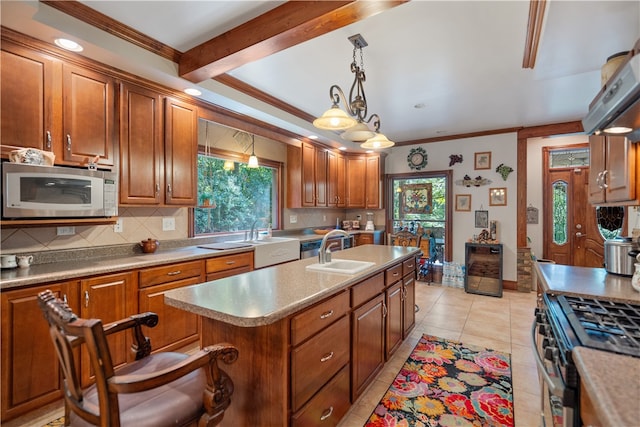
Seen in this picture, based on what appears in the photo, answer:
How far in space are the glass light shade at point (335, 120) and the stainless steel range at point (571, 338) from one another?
5.51ft

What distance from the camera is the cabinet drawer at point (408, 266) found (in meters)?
2.84

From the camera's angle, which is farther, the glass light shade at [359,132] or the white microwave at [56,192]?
the glass light shade at [359,132]

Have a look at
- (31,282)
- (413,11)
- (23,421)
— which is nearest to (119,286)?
(31,282)

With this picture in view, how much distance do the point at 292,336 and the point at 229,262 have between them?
191cm

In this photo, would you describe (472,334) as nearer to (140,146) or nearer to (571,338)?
(571,338)

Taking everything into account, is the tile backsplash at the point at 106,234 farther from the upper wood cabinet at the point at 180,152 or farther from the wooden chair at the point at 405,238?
the wooden chair at the point at 405,238

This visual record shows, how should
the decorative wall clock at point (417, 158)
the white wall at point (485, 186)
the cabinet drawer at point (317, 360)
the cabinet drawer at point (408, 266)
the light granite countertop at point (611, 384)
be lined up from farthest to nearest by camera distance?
the decorative wall clock at point (417, 158) < the white wall at point (485, 186) < the cabinet drawer at point (408, 266) < the cabinet drawer at point (317, 360) < the light granite countertop at point (611, 384)

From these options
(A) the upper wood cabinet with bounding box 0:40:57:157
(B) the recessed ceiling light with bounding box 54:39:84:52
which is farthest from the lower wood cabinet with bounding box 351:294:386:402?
(B) the recessed ceiling light with bounding box 54:39:84:52

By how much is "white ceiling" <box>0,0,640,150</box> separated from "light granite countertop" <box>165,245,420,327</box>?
→ 182 centimetres

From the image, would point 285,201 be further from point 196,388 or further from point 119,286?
point 196,388

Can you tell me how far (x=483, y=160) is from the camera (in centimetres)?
514

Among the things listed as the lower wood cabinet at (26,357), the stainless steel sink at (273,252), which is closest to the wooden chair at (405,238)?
the stainless steel sink at (273,252)

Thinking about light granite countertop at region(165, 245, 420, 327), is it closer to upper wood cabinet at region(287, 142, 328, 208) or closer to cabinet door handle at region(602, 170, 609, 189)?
cabinet door handle at region(602, 170, 609, 189)

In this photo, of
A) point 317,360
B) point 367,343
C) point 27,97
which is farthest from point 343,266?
point 27,97
